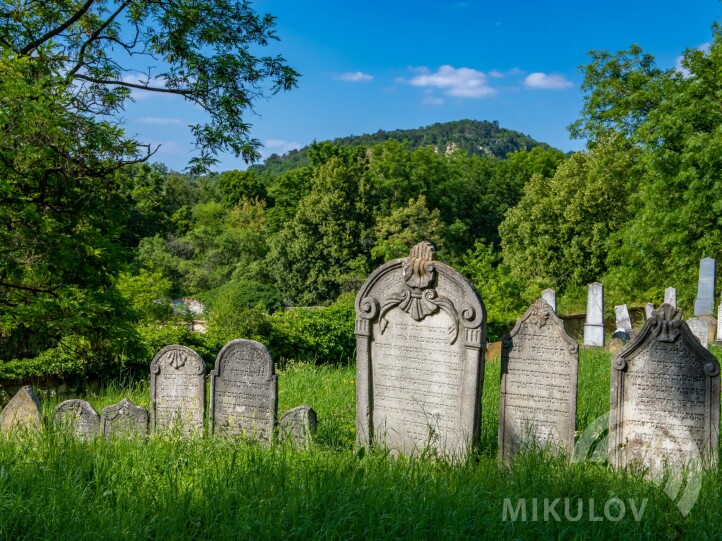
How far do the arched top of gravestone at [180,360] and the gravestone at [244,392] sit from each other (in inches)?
10.2

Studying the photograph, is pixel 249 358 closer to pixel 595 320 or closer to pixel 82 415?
pixel 82 415

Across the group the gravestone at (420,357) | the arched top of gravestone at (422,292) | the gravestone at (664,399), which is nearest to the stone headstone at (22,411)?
the gravestone at (420,357)

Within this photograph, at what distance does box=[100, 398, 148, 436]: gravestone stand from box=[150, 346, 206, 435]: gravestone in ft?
0.52

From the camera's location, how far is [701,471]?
5309mm

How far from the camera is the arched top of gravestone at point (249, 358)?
688 centimetres

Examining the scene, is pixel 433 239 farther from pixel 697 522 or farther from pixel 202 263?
pixel 697 522

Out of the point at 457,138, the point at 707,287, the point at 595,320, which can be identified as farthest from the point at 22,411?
the point at 457,138

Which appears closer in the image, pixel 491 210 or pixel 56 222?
pixel 56 222

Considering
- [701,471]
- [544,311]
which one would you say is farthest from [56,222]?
[701,471]

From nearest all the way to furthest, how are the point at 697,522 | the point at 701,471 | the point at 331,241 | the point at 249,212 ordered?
the point at 697,522, the point at 701,471, the point at 331,241, the point at 249,212

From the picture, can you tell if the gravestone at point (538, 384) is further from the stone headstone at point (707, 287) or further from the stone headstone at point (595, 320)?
the stone headstone at point (707, 287)

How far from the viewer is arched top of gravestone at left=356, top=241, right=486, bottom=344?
6348 mm

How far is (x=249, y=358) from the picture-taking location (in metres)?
6.95

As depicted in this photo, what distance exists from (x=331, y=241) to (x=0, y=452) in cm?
2782
